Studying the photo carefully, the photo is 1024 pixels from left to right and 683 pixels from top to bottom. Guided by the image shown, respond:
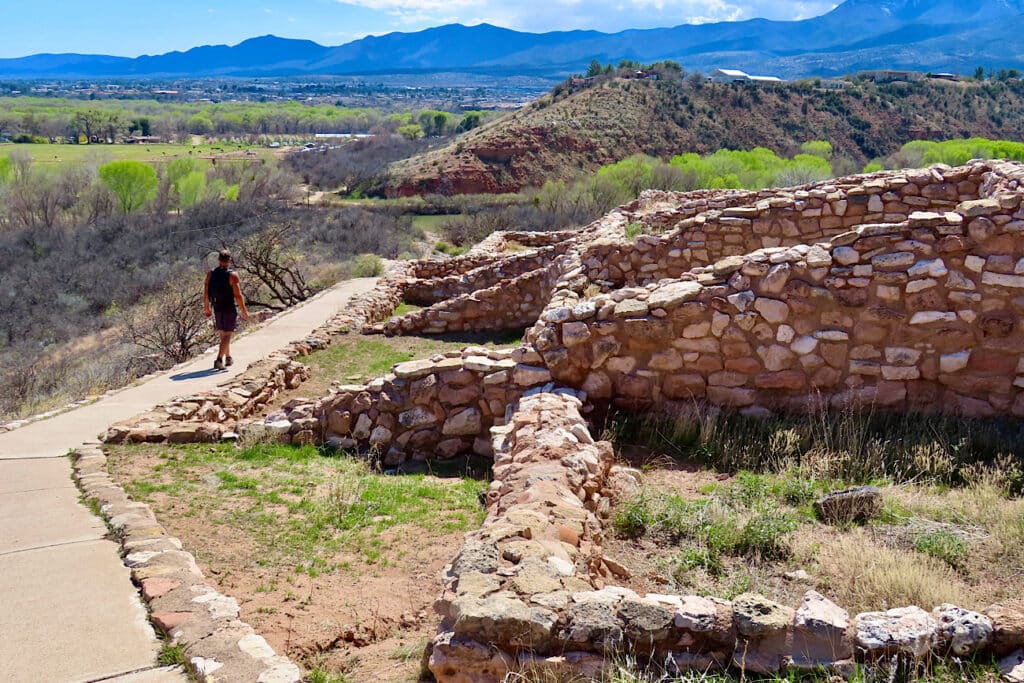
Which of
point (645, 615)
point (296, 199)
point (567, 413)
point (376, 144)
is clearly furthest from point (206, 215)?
point (376, 144)

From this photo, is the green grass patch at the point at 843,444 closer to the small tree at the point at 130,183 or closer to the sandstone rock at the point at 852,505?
the sandstone rock at the point at 852,505

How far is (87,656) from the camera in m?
3.94

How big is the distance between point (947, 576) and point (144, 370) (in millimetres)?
14864

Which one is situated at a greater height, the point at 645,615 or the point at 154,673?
the point at 645,615

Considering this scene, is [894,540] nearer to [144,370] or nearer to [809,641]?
[809,641]

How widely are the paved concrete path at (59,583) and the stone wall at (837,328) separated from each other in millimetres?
3645

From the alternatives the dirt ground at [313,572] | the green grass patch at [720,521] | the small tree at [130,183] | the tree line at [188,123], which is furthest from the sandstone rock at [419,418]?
the tree line at [188,123]

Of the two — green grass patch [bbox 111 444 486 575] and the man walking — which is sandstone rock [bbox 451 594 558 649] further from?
the man walking

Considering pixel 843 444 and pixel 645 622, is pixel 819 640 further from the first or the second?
pixel 843 444

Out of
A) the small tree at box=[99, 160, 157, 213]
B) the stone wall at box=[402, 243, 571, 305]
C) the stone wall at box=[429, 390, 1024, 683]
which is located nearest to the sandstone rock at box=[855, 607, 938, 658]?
the stone wall at box=[429, 390, 1024, 683]

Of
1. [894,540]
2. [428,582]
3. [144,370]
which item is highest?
[894,540]

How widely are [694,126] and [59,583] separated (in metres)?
60.9

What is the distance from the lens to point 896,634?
303 cm

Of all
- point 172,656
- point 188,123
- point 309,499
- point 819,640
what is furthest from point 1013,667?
point 188,123
